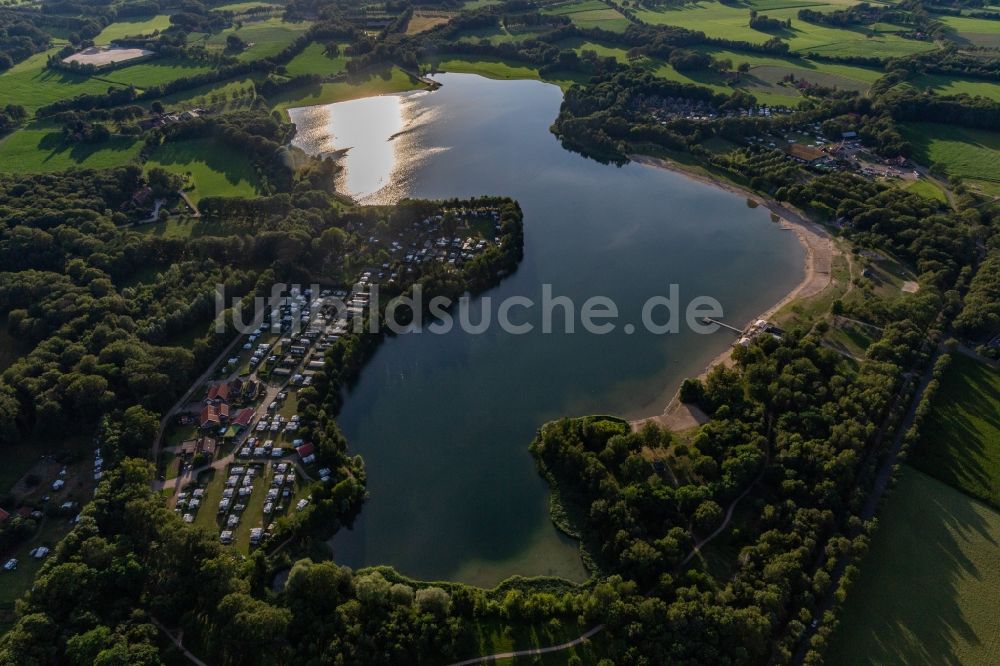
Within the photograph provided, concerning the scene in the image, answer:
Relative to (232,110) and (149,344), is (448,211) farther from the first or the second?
(232,110)

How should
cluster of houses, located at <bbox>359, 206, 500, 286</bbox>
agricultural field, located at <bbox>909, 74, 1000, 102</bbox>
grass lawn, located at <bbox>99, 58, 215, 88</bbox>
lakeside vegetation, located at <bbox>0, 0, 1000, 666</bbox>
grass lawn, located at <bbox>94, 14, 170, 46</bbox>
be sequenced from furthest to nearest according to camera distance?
grass lawn, located at <bbox>94, 14, 170, 46</bbox> → grass lawn, located at <bbox>99, 58, 215, 88</bbox> → agricultural field, located at <bbox>909, 74, 1000, 102</bbox> → cluster of houses, located at <bbox>359, 206, 500, 286</bbox> → lakeside vegetation, located at <bbox>0, 0, 1000, 666</bbox>

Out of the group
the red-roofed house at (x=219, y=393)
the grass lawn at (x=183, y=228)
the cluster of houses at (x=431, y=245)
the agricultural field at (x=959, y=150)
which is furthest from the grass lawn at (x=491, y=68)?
the red-roofed house at (x=219, y=393)

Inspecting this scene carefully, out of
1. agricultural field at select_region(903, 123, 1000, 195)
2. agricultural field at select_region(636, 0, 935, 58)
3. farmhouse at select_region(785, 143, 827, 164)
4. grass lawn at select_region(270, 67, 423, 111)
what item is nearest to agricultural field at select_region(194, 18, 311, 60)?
grass lawn at select_region(270, 67, 423, 111)

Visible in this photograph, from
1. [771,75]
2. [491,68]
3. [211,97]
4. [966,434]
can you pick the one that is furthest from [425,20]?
[966,434]

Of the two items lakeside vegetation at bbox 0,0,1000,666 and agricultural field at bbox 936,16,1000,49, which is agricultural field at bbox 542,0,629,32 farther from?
agricultural field at bbox 936,16,1000,49

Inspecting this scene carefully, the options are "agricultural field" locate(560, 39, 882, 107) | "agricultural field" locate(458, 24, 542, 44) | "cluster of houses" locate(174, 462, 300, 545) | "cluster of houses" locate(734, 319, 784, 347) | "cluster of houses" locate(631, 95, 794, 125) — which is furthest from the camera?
"agricultural field" locate(458, 24, 542, 44)

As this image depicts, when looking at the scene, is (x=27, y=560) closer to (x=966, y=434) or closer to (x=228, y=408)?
(x=228, y=408)

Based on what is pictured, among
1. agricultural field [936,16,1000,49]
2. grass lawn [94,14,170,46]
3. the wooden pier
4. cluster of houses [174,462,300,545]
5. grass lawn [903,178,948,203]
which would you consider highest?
agricultural field [936,16,1000,49]
